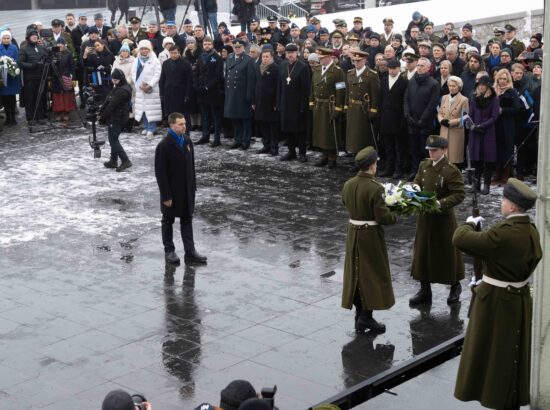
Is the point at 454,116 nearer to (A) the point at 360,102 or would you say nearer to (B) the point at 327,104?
(A) the point at 360,102

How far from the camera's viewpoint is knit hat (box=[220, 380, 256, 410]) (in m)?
5.35

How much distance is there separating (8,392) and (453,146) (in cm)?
845

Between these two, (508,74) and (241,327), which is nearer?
(241,327)

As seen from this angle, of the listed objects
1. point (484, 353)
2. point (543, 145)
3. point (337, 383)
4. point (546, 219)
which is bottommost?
point (337, 383)

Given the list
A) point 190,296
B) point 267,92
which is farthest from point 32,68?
point 190,296

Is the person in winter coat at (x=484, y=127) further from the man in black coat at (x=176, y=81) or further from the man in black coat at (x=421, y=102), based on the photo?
the man in black coat at (x=176, y=81)

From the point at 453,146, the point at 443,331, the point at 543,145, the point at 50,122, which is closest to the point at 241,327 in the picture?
the point at 443,331

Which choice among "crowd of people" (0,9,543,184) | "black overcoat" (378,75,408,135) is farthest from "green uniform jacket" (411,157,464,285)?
"black overcoat" (378,75,408,135)

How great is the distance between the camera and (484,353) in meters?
7.38

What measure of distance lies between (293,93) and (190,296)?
6894 millimetres

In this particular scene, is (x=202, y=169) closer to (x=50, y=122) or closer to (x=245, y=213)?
(x=245, y=213)

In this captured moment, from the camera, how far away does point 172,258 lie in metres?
11.8

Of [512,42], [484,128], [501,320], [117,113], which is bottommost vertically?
[501,320]

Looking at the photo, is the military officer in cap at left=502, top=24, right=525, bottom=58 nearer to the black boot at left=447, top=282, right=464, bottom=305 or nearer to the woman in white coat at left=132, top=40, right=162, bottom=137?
the woman in white coat at left=132, top=40, right=162, bottom=137
